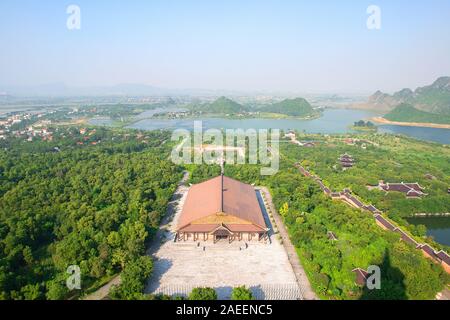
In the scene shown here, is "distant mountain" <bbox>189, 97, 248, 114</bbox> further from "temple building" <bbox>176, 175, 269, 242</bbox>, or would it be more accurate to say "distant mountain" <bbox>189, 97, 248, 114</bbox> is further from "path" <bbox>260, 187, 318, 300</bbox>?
"temple building" <bbox>176, 175, 269, 242</bbox>

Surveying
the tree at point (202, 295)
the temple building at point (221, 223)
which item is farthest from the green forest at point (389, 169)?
the tree at point (202, 295)

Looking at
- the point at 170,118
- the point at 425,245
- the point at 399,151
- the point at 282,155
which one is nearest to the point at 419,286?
the point at 425,245

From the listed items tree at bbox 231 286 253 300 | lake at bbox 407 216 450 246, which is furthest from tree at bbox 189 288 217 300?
lake at bbox 407 216 450 246

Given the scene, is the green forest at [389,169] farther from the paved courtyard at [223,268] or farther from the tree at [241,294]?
the tree at [241,294]

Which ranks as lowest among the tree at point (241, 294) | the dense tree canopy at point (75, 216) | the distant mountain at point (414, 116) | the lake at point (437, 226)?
the lake at point (437, 226)

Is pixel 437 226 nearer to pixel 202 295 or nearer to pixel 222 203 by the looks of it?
pixel 222 203
